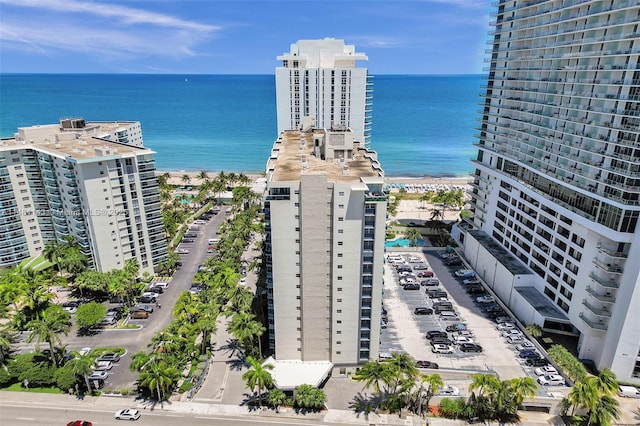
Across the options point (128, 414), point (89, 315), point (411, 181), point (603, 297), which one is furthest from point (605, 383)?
point (411, 181)

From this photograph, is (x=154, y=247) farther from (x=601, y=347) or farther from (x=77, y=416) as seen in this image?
(x=601, y=347)

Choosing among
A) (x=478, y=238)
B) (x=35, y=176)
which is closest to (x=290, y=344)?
(x=478, y=238)

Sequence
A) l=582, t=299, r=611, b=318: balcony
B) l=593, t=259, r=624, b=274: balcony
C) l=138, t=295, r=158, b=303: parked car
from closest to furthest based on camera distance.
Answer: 1. l=593, t=259, r=624, b=274: balcony
2. l=582, t=299, r=611, b=318: balcony
3. l=138, t=295, r=158, b=303: parked car

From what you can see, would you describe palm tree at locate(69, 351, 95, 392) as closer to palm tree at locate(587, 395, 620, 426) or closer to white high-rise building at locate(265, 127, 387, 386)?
white high-rise building at locate(265, 127, 387, 386)

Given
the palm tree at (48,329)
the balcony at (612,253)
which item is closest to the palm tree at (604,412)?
the balcony at (612,253)

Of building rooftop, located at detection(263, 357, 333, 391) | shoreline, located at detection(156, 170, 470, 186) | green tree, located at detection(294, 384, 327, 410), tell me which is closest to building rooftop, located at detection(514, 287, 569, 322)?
building rooftop, located at detection(263, 357, 333, 391)

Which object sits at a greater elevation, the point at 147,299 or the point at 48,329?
the point at 48,329

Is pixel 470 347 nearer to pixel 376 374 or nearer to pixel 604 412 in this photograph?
pixel 604 412
